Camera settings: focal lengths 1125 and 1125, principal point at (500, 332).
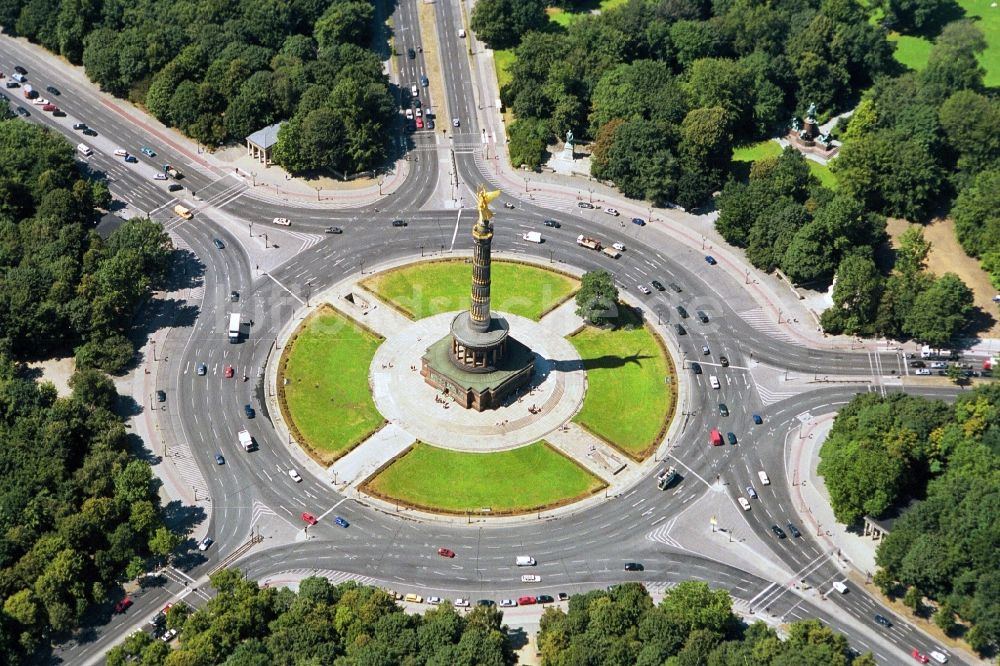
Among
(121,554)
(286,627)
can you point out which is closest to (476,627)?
(286,627)

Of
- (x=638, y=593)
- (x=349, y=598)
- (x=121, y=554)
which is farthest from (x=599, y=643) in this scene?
(x=121, y=554)

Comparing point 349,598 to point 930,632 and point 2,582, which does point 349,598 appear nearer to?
point 2,582

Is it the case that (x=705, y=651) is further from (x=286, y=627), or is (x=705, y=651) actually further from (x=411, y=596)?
(x=286, y=627)

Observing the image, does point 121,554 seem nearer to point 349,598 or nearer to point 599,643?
point 349,598

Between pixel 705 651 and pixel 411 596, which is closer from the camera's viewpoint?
pixel 705 651

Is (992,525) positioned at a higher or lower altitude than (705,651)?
higher

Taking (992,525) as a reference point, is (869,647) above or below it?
below

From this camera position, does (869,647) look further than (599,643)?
Yes

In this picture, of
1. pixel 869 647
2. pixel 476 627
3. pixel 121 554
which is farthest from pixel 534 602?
pixel 121 554
